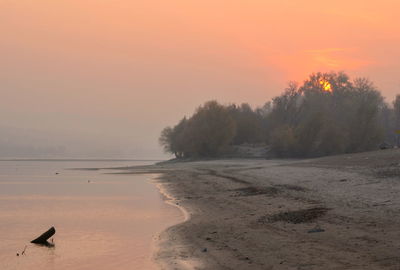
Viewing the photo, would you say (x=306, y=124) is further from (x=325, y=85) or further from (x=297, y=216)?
(x=297, y=216)

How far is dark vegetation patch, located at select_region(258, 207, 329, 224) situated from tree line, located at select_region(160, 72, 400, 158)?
6781cm

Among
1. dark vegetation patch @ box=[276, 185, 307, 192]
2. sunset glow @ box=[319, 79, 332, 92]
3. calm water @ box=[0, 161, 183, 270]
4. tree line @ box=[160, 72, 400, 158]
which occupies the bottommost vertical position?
calm water @ box=[0, 161, 183, 270]

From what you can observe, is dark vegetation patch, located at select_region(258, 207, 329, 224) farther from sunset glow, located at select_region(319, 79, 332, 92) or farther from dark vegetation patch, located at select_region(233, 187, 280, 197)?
sunset glow, located at select_region(319, 79, 332, 92)

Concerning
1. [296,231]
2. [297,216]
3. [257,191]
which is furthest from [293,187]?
[296,231]

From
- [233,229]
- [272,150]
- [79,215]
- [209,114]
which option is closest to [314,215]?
[233,229]

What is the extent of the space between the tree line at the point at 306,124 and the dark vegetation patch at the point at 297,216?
67.8 m

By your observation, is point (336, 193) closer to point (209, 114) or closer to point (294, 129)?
point (294, 129)

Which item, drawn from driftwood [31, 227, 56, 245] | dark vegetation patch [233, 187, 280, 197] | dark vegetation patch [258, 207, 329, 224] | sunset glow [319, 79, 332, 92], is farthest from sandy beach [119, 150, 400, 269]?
sunset glow [319, 79, 332, 92]

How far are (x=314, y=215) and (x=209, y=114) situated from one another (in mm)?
81023

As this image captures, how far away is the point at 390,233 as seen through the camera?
1153cm

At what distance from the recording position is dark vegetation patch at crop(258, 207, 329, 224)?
15.1 metres

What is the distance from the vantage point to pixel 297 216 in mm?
15797

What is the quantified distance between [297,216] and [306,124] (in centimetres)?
7054

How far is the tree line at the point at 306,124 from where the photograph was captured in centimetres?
8375
